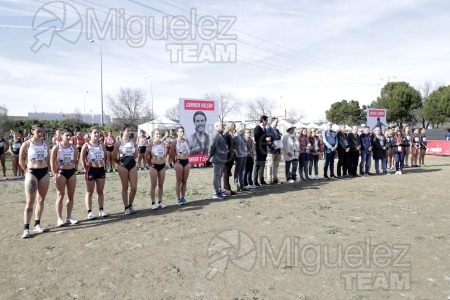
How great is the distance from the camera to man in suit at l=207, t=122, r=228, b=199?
9422mm

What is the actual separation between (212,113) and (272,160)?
7.71 meters

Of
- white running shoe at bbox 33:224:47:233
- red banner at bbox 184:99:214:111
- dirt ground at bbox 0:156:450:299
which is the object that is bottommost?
dirt ground at bbox 0:156:450:299

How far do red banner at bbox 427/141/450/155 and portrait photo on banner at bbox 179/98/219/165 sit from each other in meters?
18.4

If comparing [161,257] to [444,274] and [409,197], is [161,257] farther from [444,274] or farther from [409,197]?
[409,197]

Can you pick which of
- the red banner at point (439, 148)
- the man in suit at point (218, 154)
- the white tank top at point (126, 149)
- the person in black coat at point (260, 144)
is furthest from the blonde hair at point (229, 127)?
the red banner at point (439, 148)

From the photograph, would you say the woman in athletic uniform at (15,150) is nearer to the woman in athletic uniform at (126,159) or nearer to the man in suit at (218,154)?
the woman in athletic uniform at (126,159)

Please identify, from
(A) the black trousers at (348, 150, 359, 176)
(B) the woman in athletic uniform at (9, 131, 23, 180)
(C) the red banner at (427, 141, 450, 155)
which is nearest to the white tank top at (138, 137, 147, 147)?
(B) the woman in athletic uniform at (9, 131, 23, 180)

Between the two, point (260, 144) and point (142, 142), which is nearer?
point (260, 144)

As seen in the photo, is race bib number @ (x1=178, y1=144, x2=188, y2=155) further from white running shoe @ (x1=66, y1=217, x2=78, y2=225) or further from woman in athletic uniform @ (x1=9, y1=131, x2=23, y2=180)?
woman in athletic uniform @ (x1=9, y1=131, x2=23, y2=180)

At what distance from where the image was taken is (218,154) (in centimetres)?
945

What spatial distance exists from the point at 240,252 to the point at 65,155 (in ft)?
13.9

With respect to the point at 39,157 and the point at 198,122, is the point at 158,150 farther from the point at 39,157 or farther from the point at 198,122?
the point at 198,122

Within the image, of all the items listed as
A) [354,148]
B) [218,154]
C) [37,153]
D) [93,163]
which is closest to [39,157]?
[37,153]

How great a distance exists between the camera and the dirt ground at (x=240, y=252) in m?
4.21
